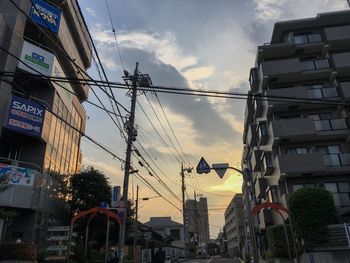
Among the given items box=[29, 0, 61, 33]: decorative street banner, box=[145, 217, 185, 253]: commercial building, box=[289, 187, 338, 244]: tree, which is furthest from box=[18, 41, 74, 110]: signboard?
box=[145, 217, 185, 253]: commercial building

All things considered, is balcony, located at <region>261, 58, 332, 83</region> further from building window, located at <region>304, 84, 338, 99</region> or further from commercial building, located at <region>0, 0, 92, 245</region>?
commercial building, located at <region>0, 0, 92, 245</region>

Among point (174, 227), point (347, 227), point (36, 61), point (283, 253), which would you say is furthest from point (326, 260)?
point (174, 227)

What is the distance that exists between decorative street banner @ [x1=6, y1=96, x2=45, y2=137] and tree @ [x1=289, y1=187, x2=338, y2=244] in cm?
1822

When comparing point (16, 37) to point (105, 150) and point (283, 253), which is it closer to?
point (105, 150)

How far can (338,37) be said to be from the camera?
27.8m

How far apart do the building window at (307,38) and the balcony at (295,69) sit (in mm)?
1956

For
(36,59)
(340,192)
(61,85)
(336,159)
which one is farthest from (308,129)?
(36,59)

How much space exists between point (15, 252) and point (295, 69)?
936 inches

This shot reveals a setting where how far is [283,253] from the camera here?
73.0 feet

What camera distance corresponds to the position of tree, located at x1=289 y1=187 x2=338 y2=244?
19281 millimetres

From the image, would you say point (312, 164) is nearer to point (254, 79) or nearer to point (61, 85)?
point (254, 79)

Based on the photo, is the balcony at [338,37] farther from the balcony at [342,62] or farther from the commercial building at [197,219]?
the commercial building at [197,219]

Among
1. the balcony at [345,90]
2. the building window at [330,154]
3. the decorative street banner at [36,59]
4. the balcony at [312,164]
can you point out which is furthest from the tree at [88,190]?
the balcony at [345,90]

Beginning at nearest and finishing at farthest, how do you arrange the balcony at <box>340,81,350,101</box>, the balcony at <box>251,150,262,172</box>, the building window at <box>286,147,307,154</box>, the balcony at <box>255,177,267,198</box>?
the balcony at <box>340,81,350,101</box> < the building window at <box>286,147,307,154</box> < the balcony at <box>255,177,267,198</box> < the balcony at <box>251,150,262,172</box>
